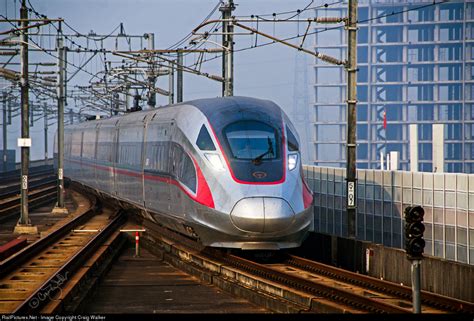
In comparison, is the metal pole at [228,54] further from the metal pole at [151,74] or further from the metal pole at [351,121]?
the metal pole at [151,74]

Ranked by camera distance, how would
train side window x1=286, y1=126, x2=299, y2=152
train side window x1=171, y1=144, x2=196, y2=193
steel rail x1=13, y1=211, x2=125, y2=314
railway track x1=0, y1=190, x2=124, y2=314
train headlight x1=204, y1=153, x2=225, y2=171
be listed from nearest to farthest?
steel rail x1=13, y1=211, x2=125, y2=314 → railway track x1=0, y1=190, x2=124, y2=314 → train headlight x1=204, y1=153, x2=225, y2=171 → train side window x1=286, y1=126, x2=299, y2=152 → train side window x1=171, y1=144, x2=196, y2=193

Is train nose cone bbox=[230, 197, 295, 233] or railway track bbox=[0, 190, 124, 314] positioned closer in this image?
railway track bbox=[0, 190, 124, 314]

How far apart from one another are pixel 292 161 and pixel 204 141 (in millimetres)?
2252

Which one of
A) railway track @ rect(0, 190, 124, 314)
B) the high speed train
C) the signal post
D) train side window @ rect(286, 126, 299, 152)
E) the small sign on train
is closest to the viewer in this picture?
the signal post

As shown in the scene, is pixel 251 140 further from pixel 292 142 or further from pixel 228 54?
pixel 228 54

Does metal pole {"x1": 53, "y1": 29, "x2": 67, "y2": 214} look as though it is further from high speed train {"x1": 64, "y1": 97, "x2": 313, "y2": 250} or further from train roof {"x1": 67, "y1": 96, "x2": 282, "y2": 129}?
train roof {"x1": 67, "y1": 96, "x2": 282, "y2": 129}

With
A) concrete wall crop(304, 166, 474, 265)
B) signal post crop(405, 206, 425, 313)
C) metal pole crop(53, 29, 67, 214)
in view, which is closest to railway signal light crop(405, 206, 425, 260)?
signal post crop(405, 206, 425, 313)

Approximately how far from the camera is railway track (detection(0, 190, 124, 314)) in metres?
18.5

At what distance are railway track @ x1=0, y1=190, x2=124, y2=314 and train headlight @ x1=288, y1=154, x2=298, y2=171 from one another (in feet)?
16.8

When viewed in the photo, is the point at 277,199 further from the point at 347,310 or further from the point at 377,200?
the point at 377,200

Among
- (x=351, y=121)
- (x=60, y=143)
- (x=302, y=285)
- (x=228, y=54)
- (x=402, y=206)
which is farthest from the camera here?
(x=60, y=143)

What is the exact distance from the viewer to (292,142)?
2420 centimetres

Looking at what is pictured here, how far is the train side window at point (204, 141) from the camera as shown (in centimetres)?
2412

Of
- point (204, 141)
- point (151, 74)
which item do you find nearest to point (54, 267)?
point (204, 141)
